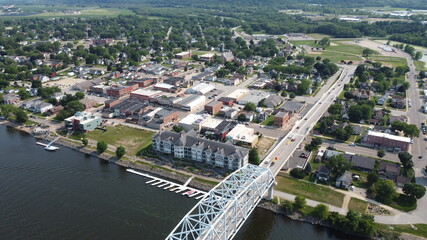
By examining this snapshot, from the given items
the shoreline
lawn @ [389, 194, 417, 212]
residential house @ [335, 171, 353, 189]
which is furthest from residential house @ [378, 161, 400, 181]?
Answer: the shoreline

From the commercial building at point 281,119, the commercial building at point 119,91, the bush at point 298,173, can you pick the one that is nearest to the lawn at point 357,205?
the bush at point 298,173

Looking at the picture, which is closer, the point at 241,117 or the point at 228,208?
the point at 228,208

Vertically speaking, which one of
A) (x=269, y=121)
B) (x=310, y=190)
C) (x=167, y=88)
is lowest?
(x=167, y=88)

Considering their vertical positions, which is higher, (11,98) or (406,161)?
(406,161)

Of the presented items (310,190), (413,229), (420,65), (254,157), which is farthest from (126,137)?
Result: (420,65)

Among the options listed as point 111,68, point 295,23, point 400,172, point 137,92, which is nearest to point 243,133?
point 400,172

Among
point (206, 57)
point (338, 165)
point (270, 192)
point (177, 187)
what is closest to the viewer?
point (270, 192)

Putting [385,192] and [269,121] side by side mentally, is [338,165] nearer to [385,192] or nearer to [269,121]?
[385,192]

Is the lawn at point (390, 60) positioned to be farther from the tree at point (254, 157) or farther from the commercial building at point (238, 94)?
the tree at point (254, 157)

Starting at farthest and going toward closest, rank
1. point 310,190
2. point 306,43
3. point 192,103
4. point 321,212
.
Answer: point 306,43 → point 192,103 → point 310,190 → point 321,212
